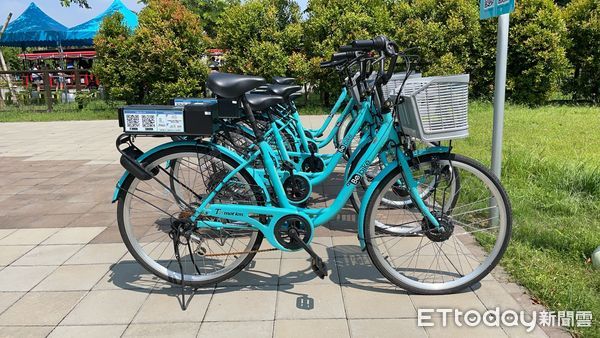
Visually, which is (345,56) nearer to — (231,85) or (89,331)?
(231,85)

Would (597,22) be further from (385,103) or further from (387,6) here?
(385,103)

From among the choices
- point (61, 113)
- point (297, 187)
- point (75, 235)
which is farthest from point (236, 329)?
point (61, 113)

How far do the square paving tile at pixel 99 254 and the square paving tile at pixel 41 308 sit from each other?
492 mm

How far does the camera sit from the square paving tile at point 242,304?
2.77 metres

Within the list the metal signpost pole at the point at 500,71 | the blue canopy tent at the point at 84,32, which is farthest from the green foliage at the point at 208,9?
the metal signpost pole at the point at 500,71

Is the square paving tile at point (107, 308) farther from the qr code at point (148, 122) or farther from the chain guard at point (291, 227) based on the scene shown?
the qr code at point (148, 122)

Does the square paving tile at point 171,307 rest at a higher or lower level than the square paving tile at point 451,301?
lower

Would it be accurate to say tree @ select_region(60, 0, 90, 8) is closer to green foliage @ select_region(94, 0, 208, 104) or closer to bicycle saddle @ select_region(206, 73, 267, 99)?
green foliage @ select_region(94, 0, 208, 104)

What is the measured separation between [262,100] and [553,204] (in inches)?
109

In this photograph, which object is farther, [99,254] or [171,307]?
[99,254]

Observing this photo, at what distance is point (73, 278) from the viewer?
10.9 feet

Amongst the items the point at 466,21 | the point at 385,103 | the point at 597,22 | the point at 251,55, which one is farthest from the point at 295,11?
the point at 385,103

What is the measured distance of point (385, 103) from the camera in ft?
9.66

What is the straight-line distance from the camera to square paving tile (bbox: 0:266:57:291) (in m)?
3.23
